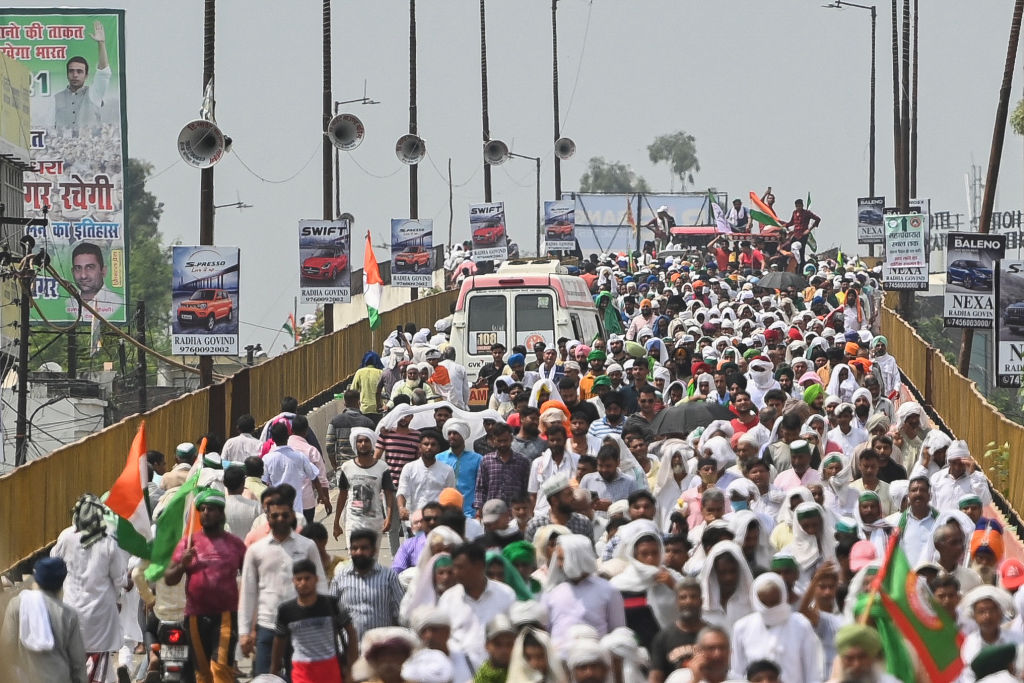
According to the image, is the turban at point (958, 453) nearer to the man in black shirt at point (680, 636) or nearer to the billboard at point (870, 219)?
the man in black shirt at point (680, 636)

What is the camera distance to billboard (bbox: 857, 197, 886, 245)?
163 feet

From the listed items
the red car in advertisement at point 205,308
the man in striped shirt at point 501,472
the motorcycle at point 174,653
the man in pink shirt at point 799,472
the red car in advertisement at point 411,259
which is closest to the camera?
the motorcycle at point 174,653

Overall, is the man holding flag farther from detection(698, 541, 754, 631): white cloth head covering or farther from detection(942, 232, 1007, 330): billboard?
detection(942, 232, 1007, 330): billboard

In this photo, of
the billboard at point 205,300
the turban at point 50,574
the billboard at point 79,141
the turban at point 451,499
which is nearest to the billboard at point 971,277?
the billboard at point 205,300

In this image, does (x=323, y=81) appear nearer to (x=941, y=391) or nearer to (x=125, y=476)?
(x=941, y=391)

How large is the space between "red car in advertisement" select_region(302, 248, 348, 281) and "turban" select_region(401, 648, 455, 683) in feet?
75.6

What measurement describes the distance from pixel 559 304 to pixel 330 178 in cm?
1509

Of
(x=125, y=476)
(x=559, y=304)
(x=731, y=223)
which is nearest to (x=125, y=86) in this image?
(x=731, y=223)

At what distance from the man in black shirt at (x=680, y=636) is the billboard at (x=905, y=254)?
25486mm

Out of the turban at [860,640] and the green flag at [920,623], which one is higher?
the turban at [860,640]

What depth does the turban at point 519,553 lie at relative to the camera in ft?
35.8

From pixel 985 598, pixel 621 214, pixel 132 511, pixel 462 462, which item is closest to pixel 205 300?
pixel 462 462

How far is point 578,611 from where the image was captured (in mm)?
10000

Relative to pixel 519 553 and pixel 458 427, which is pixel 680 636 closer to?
pixel 519 553
